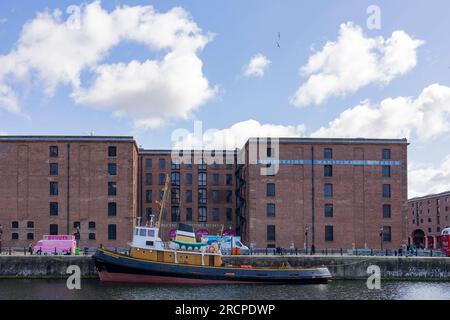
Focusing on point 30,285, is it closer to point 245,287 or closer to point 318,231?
point 245,287

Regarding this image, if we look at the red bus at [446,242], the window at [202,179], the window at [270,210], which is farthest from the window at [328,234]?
the window at [202,179]

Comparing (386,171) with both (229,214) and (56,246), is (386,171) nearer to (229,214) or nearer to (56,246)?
(229,214)

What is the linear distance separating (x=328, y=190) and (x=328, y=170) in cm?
263

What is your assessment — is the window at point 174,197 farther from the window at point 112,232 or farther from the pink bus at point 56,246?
the pink bus at point 56,246

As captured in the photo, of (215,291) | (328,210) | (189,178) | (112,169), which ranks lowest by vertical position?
(215,291)

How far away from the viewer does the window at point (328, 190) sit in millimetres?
66875

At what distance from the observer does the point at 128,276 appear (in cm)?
4741

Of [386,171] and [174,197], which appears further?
[174,197]

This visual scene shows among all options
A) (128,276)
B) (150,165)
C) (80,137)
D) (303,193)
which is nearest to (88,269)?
(128,276)

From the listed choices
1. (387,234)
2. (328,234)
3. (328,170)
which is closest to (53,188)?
(328,170)

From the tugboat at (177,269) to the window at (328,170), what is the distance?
20012mm

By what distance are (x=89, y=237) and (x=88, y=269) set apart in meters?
14.7

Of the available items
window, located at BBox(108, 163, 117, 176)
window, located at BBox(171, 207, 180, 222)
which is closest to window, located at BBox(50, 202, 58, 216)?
window, located at BBox(108, 163, 117, 176)

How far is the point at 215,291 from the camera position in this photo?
41969 mm
